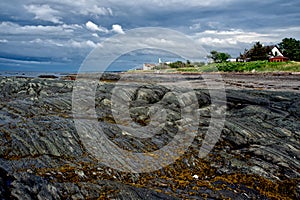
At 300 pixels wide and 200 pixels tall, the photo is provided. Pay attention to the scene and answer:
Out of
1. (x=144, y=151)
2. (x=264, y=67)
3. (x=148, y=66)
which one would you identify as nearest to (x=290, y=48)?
(x=264, y=67)

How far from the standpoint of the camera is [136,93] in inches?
674

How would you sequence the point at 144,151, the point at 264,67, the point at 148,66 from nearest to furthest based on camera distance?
1. the point at 144,151
2. the point at 264,67
3. the point at 148,66

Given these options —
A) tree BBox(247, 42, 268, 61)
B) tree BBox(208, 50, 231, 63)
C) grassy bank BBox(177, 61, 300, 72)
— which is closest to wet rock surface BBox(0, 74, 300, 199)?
grassy bank BBox(177, 61, 300, 72)

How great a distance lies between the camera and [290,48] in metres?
100

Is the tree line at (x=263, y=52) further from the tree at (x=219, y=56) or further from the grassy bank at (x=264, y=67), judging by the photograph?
the grassy bank at (x=264, y=67)

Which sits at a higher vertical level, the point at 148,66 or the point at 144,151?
the point at 148,66

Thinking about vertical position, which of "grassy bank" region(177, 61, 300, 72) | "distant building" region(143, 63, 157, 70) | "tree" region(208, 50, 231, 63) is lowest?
"grassy bank" region(177, 61, 300, 72)

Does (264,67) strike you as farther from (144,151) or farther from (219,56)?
(144,151)

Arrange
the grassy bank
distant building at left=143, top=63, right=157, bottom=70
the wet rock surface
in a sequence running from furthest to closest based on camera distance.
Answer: distant building at left=143, top=63, right=157, bottom=70, the grassy bank, the wet rock surface

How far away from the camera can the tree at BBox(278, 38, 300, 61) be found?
9676 cm

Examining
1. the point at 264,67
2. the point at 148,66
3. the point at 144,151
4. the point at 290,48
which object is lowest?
the point at 144,151

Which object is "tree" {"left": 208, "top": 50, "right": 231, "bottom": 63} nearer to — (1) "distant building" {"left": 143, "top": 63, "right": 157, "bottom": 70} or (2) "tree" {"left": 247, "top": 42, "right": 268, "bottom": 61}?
(2) "tree" {"left": 247, "top": 42, "right": 268, "bottom": 61}

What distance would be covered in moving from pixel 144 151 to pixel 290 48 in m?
107

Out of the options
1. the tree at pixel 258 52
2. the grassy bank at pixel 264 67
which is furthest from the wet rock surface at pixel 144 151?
the tree at pixel 258 52
